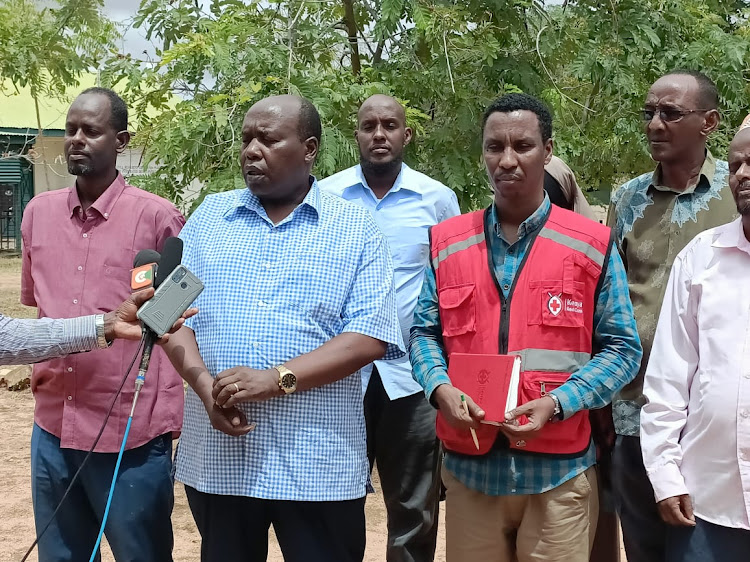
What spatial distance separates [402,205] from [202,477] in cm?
194

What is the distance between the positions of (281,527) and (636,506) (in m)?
1.31

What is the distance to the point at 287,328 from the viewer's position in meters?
2.99

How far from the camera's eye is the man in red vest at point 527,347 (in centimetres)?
292

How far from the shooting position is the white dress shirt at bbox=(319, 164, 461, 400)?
423 cm

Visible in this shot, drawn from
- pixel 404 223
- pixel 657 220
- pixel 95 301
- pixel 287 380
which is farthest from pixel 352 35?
pixel 287 380

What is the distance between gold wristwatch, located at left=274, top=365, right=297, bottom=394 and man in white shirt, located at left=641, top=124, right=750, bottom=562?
3.67 ft

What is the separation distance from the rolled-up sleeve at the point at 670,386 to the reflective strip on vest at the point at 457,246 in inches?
25.7

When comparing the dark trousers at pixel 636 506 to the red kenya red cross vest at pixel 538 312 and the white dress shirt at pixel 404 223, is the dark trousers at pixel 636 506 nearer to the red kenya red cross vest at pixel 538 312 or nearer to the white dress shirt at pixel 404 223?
the red kenya red cross vest at pixel 538 312

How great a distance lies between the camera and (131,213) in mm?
3537

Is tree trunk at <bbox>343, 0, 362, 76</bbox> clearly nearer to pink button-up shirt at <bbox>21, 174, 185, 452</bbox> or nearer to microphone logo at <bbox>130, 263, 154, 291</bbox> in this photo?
pink button-up shirt at <bbox>21, 174, 185, 452</bbox>

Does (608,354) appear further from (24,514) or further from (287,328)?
(24,514)

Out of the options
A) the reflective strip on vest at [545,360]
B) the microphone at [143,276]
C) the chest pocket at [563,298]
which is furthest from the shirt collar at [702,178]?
the microphone at [143,276]

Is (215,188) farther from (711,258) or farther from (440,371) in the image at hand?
(711,258)

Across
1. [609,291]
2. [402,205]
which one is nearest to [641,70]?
[402,205]
